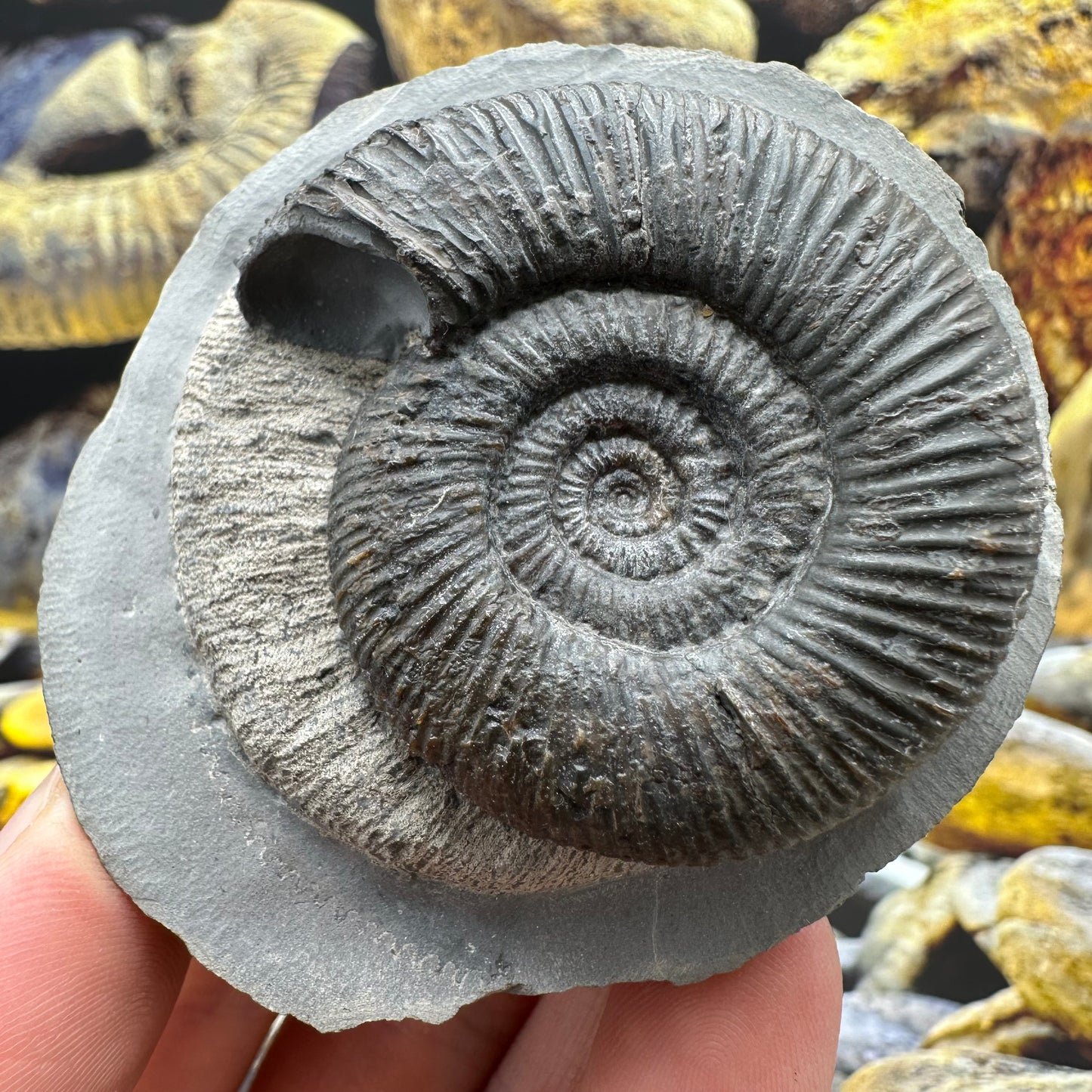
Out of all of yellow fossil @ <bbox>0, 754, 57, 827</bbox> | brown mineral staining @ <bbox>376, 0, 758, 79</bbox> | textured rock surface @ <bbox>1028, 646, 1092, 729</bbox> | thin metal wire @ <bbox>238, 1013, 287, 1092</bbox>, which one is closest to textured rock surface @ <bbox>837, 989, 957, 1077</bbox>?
textured rock surface @ <bbox>1028, 646, 1092, 729</bbox>

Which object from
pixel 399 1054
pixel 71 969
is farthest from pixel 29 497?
pixel 399 1054

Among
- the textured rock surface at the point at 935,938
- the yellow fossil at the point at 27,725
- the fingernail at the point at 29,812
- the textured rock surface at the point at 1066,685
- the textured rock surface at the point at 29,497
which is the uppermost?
the textured rock surface at the point at 1066,685

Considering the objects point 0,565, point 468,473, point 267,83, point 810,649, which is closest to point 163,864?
point 468,473

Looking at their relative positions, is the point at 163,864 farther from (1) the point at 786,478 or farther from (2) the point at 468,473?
(1) the point at 786,478

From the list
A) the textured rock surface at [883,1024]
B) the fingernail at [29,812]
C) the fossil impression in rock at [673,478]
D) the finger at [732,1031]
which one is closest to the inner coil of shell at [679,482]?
the fossil impression in rock at [673,478]

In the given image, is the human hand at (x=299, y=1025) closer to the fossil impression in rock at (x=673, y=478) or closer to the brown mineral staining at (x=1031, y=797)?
the brown mineral staining at (x=1031, y=797)
